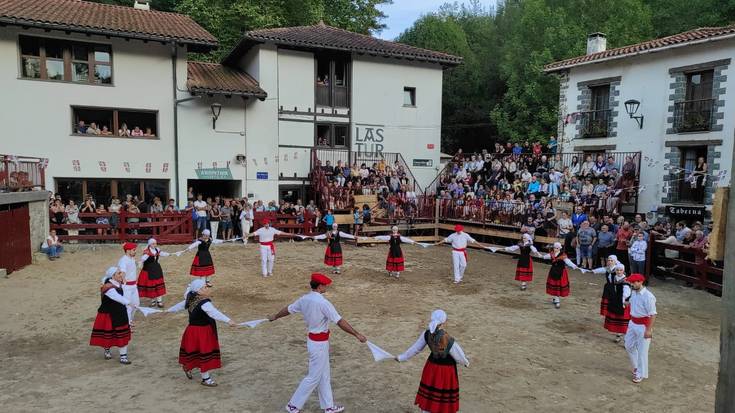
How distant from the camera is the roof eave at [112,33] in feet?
59.3

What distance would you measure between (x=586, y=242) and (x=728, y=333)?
1356cm

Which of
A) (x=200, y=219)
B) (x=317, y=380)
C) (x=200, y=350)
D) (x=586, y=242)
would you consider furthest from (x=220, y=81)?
(x=317, y=380)

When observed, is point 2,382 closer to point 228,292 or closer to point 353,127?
point 228,292

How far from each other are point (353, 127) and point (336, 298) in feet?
45.6

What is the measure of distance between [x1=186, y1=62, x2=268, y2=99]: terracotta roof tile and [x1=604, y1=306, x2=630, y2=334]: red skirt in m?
17.0

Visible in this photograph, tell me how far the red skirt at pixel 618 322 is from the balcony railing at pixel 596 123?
1463 centimetres

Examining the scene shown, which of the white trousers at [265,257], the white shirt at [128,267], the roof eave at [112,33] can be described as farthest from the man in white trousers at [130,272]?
the roof eave at [112,33]

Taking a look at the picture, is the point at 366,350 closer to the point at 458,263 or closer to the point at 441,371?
the point at 441,371

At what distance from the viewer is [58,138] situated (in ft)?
63.9

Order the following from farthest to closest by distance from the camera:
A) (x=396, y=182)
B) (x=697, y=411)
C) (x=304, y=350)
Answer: (x=396, y=182) < (x=304, y=350) < (x=697, y=411)

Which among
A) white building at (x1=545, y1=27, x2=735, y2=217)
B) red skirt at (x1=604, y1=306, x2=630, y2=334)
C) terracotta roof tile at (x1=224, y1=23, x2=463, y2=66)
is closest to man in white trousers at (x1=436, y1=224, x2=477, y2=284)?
red skirt at (x1=604, y1=306, x2=630, y2=334)

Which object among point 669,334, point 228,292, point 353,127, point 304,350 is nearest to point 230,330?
point 304,350

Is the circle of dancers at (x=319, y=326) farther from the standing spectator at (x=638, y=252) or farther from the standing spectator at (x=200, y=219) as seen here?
the standing spectator at (x=200, y=219)

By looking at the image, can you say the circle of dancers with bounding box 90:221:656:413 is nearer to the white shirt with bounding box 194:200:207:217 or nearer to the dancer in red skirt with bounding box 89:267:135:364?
the dancer in red skirt with bounding box 89:267:135:364
